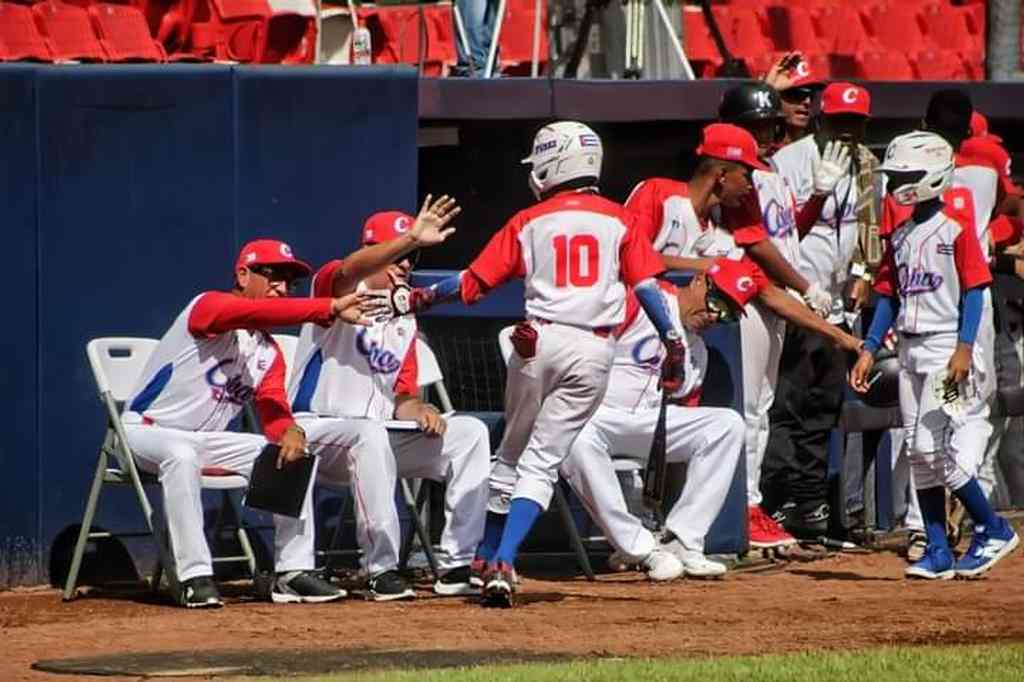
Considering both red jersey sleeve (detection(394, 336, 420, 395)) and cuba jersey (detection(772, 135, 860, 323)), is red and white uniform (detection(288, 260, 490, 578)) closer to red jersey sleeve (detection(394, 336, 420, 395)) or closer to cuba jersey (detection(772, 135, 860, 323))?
red jersey sleeve (detection(394, 336, 420, 395))

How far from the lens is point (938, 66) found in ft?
59.4

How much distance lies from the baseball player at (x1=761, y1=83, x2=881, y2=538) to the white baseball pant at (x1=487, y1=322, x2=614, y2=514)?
2.27 metres

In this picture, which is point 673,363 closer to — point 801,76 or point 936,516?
point 936,516

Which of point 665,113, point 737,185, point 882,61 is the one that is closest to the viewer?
point 737,185

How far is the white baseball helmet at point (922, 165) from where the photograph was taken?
34.1 feet

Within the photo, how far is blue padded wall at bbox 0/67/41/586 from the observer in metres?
10.2

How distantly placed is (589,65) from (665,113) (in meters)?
1.20

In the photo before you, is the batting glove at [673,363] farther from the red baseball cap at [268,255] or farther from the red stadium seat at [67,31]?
the red stadium seat at [67,31]

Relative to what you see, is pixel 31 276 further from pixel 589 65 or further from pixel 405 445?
pixel 589 65

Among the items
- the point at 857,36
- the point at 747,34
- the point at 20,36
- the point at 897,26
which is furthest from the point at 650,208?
the point at 897,26

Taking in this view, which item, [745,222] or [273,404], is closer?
[273,404]

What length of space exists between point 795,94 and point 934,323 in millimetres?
2056

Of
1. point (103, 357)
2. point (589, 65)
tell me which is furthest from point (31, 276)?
point (589, 65)

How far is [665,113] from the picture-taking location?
1357cm
